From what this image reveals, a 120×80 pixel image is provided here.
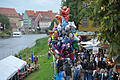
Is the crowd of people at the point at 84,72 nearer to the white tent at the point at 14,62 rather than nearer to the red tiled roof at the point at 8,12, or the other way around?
the white tent at the point at 14,62

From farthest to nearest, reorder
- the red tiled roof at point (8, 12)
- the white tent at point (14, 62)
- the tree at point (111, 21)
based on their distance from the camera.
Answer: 1. the red tiled roof at point (8, 12)
2. the white tent at point (14, 62)
3. the tree at point (111, 21)

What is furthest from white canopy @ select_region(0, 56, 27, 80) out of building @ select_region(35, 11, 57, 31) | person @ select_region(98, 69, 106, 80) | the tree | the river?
building @ select_region(35, 11, 57, 31)

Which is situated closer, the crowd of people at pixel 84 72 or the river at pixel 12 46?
the crowd of people at pixel 84 72

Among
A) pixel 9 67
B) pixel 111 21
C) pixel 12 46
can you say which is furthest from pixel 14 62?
pixel 12 46

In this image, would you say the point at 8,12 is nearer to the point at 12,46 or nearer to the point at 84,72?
the point at 12,46

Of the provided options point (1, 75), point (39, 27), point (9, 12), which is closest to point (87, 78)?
point (1, 75)

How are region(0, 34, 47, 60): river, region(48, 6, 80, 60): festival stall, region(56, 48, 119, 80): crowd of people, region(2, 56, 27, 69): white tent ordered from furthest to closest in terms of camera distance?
region(0, 34, 47, 60): river
region(2, 56, 27, 69): white tent
region(48, 6, 80, 60): festival stall
region(56, 48, 119, 80): crowd of people

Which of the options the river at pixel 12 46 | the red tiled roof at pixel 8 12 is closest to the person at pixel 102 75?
the river at pixel 12 46

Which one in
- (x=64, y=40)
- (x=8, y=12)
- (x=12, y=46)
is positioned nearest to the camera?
(x=64, y=40)

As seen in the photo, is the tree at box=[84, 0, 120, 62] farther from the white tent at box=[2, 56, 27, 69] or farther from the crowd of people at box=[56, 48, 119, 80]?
the white tent at box=[2, 56, 27, 69]

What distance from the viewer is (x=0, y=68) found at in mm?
12734

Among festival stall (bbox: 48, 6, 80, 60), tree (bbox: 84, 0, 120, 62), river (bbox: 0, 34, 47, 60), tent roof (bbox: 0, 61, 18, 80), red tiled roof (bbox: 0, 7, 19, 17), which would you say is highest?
red tiled roof (bbox: 0, 7, 19, 17)

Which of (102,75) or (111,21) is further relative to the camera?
(102,75)

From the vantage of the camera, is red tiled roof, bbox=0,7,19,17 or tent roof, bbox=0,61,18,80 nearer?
tent roof, bbox=0,61,18,80
